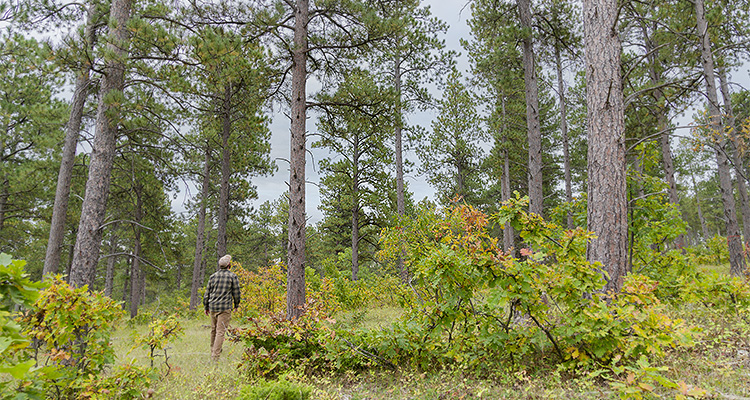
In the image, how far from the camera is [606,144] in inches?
171

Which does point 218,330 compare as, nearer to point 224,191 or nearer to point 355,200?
point 224,191

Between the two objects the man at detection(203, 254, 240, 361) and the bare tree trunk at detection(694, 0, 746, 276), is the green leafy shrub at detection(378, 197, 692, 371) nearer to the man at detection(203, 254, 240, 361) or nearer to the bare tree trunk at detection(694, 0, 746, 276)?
the man at detection(203, 254, 240, 361)

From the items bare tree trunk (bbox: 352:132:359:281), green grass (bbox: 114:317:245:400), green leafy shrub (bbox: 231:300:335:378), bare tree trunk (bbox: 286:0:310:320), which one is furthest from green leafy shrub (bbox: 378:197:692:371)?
bare tree trunk (bbox: 352:132:359:281)

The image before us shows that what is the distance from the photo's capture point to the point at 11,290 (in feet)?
5.64

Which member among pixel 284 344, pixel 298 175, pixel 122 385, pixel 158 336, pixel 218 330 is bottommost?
pixel 122 385

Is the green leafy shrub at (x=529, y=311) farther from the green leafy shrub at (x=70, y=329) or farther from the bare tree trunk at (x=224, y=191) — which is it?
the bare tree trunk at (x=224, y=191)

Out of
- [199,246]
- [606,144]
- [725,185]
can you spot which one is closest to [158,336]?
[606,144]

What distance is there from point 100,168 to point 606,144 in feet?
25.7

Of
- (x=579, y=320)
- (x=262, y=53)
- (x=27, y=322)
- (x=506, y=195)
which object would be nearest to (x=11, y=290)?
(x=27, y=322)

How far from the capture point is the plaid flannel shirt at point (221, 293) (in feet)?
20.0

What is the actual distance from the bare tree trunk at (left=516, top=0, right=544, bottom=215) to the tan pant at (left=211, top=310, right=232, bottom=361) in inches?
265

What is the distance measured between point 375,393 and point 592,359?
2174 mm

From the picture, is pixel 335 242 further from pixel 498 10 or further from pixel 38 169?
pixel 498 10

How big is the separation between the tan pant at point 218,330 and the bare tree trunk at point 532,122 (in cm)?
673
